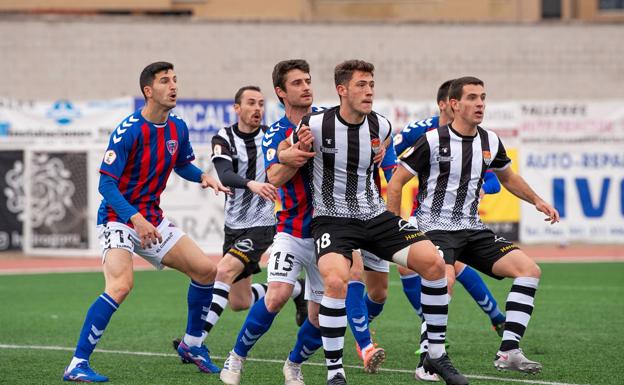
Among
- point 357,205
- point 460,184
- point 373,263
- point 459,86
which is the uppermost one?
point 459,86

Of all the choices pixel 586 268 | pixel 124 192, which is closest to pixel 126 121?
pixel 124 192

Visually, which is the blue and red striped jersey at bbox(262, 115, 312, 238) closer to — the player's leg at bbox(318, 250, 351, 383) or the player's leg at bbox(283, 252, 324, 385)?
the player's leg at bbox(283, 252, 324, 385)

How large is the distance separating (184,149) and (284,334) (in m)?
2.84

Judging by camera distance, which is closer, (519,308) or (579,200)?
(519,308)

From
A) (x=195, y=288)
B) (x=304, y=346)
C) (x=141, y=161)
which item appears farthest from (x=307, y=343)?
(x=141, y=161)

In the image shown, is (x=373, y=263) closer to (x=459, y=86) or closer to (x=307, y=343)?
(x=307, y=343)

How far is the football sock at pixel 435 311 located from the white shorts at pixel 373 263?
1.18 m

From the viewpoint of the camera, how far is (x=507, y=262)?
820 cm

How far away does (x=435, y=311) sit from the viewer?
7.61 m

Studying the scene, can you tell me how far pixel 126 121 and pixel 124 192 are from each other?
0.53 metres

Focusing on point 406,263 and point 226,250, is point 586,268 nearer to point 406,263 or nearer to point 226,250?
point 226,250

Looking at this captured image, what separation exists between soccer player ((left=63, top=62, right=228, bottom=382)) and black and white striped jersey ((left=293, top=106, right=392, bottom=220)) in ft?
3.79

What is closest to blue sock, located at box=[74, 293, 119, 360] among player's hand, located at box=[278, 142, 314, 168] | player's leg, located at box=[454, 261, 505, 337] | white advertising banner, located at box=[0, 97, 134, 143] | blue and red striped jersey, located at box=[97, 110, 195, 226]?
blue and red striped jersey, located at box=[97, 110, 195, 226]

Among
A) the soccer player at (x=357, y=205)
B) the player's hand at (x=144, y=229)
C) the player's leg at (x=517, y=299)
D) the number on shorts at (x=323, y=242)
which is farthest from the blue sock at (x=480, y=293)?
the player's hand at (x=144, y=229)
